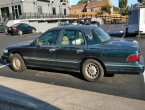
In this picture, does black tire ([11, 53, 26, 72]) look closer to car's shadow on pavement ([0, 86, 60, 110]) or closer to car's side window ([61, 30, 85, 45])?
car's side window ([61, 30, 85, 45])

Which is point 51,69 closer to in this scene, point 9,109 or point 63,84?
point 63,84

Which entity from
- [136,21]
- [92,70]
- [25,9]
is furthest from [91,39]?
[25,9]

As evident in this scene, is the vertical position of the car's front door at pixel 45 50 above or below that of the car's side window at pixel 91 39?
below

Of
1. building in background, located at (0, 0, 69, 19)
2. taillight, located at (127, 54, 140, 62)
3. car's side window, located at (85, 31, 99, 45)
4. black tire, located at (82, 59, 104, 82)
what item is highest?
building in background, located at (0, 0, 69, 19)

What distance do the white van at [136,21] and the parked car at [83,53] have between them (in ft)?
39.9

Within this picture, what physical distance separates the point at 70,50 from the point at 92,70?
915mm

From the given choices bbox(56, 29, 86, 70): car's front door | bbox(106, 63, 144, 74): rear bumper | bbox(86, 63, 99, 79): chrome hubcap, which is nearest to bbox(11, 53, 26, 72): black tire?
bbox(56, 29, 86, 70): car's front door

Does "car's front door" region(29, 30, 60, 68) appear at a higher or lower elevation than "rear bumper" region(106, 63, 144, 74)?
higher

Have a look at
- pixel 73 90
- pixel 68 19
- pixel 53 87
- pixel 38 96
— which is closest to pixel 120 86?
pixel 73 90

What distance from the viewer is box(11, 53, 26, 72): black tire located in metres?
9.46

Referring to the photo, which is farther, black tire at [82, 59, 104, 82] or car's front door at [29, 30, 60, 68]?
car's front door at [29, 30, 60, 68]

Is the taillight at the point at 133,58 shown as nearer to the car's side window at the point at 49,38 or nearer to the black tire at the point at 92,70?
the black tire at the point at 92,70

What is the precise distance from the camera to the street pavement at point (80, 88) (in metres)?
5.93

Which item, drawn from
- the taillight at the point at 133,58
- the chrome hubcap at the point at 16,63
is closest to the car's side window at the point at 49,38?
the chrome hubcap at the point at 16,63
